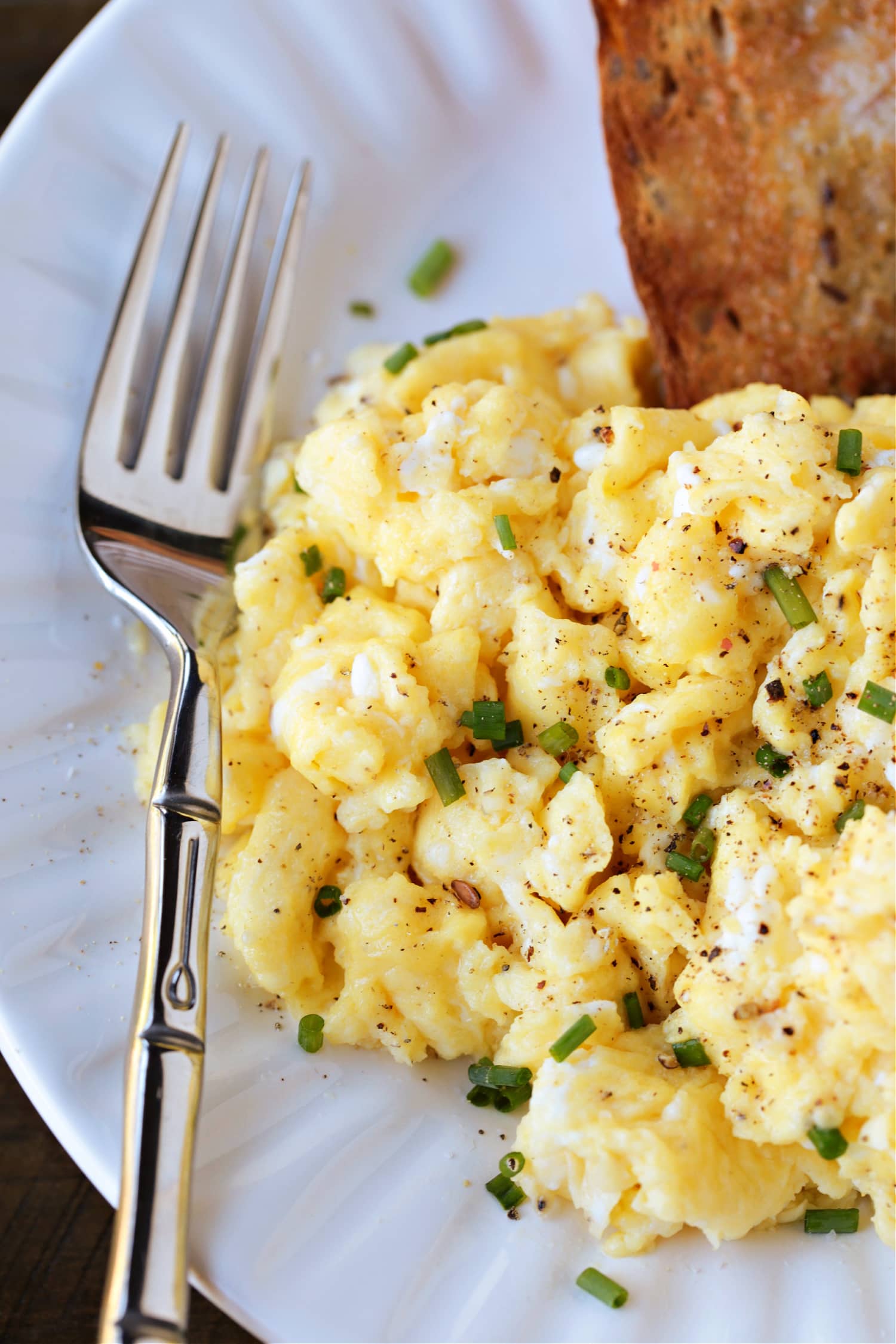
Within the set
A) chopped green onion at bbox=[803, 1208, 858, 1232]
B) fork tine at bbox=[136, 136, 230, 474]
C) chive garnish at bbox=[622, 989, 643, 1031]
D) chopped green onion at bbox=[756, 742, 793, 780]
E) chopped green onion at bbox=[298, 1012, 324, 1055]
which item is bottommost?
chopped green onion at bbox=[803, 1208, 858, 1232]

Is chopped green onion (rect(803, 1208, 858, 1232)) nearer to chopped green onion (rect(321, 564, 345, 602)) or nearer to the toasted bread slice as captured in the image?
chopped green onion (rect(321, 564, 345, 602))

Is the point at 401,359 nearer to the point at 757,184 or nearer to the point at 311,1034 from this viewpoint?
the point at 757,184

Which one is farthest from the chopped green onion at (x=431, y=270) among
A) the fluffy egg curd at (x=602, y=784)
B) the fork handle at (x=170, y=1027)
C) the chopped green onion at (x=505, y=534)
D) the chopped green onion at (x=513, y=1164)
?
the chopped green onion at (x=513, y=1164)

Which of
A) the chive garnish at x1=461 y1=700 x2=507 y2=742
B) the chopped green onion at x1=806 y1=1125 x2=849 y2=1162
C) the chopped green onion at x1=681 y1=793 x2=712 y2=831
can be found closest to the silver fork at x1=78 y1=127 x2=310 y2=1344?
the chive garnish at x1=461 y1=700 x2=507 y2=742

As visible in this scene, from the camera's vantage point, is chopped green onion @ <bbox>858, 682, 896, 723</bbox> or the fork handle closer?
the fork handle

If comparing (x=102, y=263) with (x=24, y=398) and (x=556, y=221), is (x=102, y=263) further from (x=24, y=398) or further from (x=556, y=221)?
(x=556, y=221)

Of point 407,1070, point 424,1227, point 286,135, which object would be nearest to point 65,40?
point 286,135
